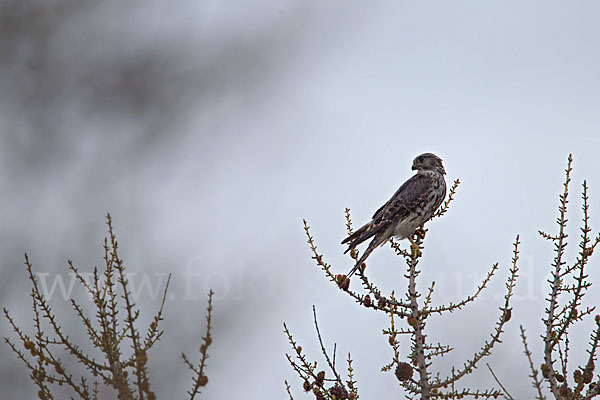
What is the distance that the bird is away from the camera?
21.4 feet

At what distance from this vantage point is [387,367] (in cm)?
438

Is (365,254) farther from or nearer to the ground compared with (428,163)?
nearer to the ground

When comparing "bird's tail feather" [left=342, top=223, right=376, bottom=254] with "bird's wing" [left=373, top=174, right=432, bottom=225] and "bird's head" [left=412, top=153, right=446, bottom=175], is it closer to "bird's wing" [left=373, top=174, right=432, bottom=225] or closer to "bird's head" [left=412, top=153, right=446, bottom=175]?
"bird's wing" [left=373, top=174, right=432, bottom=225]

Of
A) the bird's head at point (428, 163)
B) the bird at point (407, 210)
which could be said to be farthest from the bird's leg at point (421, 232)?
the bird's head at point (428, 163)

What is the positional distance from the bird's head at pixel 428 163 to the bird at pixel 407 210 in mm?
57

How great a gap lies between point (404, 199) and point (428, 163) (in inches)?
45.0

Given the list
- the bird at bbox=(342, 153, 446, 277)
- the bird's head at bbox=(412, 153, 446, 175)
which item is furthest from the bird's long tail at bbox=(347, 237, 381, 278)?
the bird's head at bbox=(412, 153, 446, 175)

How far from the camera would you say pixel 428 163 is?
7953mm

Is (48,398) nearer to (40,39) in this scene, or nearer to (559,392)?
(559,392)

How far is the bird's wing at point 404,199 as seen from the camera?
681 cm

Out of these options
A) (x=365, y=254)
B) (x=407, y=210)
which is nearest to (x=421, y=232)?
(x=407, y=210)

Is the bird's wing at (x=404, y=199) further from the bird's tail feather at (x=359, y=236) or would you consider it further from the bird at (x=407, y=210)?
the bird's tail feather at (x=359, y=236)

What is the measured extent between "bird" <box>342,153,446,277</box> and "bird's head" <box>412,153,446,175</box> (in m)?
0.06

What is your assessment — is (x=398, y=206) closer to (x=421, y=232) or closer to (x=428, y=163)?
(x=421, y=232)
